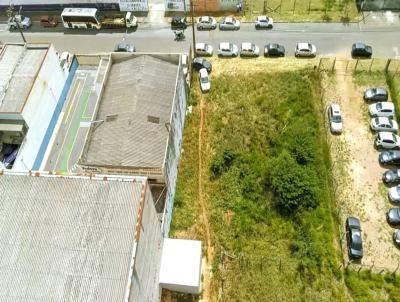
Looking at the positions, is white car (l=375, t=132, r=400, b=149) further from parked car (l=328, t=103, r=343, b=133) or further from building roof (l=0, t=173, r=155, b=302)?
building roof (l=0, t=173, r=155, b=302)

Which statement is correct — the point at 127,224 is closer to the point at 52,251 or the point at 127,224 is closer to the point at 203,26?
the point at 52,251

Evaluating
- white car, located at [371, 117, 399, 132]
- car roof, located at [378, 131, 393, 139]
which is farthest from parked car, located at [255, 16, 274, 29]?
car roof, located at [378, 131, 393, 139]

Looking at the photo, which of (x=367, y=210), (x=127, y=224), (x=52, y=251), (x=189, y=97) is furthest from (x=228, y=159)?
(x=52, y=251)

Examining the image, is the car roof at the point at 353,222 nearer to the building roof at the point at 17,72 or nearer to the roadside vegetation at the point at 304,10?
the roadside vegetation at the point at 304,10

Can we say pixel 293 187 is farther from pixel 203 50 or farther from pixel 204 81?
pixel 203 50

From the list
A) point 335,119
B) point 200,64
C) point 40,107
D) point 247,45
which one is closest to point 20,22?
point 40,107

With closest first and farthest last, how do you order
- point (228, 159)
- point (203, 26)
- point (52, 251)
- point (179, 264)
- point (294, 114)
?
point (52, 251) → point (179, 264) → point (228, 159) → point (294, 114) → point (203, 26)
